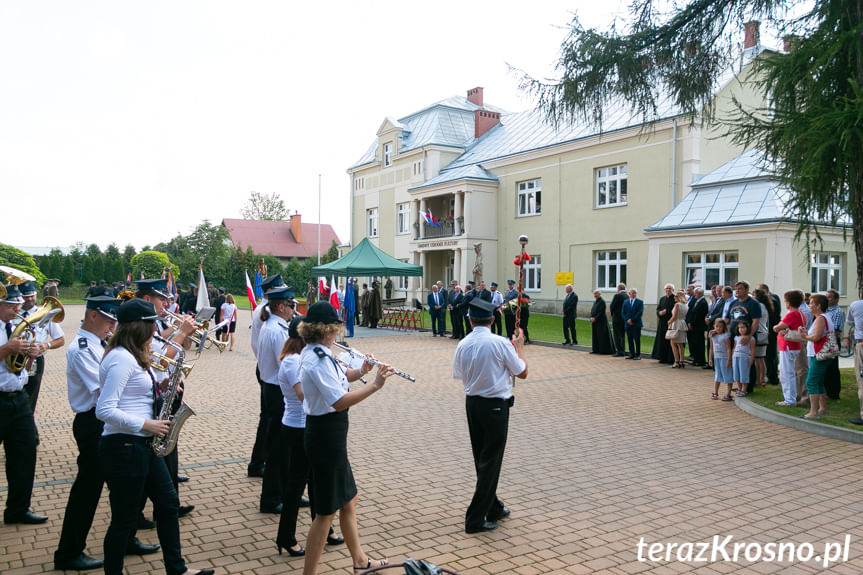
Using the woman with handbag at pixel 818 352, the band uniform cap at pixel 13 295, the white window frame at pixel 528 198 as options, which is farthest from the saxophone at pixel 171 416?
the white window frame at pixel 528 198

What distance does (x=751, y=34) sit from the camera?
11.2 meters

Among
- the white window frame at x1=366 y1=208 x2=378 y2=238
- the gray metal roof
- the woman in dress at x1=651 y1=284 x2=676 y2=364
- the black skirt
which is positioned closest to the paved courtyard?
the black skirt

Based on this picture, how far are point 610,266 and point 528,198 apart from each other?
264 inches

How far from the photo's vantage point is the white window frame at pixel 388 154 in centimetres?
4366

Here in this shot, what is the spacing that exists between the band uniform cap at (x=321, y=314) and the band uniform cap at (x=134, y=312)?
1053 mm

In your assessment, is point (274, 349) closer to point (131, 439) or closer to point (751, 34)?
point (131, 439)

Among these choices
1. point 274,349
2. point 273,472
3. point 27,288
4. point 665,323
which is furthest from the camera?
point 665,323

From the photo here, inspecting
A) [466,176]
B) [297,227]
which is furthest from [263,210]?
[466,176]

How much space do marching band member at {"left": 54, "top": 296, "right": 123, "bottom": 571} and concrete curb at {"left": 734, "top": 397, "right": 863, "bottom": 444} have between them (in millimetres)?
8956

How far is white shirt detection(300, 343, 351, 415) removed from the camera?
13.5 ft

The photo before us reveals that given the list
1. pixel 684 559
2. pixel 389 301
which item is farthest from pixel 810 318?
pixel 389 301

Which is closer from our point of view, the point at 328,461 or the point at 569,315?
the point at 328,461

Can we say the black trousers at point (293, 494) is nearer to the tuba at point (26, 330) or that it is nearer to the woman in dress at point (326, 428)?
the woman in dress at point (326, 428)

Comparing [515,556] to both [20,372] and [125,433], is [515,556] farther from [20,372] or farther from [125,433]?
[20,372]
